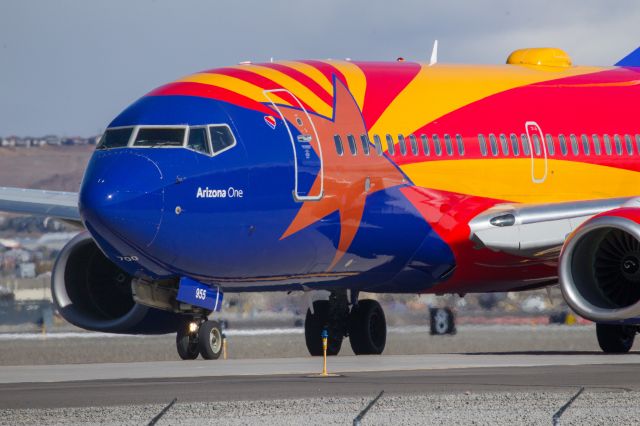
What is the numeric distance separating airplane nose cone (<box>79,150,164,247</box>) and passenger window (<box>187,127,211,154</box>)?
2.52 feet

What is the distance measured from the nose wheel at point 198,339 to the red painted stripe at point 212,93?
9.72 feet

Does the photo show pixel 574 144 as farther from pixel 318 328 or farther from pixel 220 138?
pixel 220 138

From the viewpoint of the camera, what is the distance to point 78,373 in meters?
20.8

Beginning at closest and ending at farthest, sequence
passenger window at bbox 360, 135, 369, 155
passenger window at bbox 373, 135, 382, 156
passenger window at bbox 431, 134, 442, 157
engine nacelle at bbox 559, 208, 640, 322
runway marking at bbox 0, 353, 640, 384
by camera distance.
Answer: runway marking at bbox 0, 353, 640, 384, engine nacelle at bbox 559, 208, 640, 322, passenger window at bbox 360, 135, 369, 155, passenger window at bbox 373, 135, 382, 156, passenger window at bbox 431, 134, 442, 157

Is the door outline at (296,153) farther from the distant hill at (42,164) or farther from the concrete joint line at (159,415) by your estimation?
the distant hill at (42,164)

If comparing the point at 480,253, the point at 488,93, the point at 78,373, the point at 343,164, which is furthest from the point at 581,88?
the point at 78,373

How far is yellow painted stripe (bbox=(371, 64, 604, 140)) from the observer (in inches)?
933

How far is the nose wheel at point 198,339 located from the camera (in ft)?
Answer: 71.6

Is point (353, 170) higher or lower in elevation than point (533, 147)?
lower

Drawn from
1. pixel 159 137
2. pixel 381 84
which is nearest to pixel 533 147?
pixel 381 84

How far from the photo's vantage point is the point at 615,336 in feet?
85.8

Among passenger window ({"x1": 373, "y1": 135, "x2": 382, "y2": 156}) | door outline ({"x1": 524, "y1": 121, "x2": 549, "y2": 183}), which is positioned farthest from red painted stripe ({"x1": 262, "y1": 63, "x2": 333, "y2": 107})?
door outline ({"x1": 524, "y1": 121, "x2": 549, "y2": 183})

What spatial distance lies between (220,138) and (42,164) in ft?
287

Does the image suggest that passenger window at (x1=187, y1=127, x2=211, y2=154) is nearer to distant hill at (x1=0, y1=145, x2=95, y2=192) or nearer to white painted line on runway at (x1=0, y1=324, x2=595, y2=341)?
white painted line on runway at (x1=0, y1=324, x2=595, y2=341)
